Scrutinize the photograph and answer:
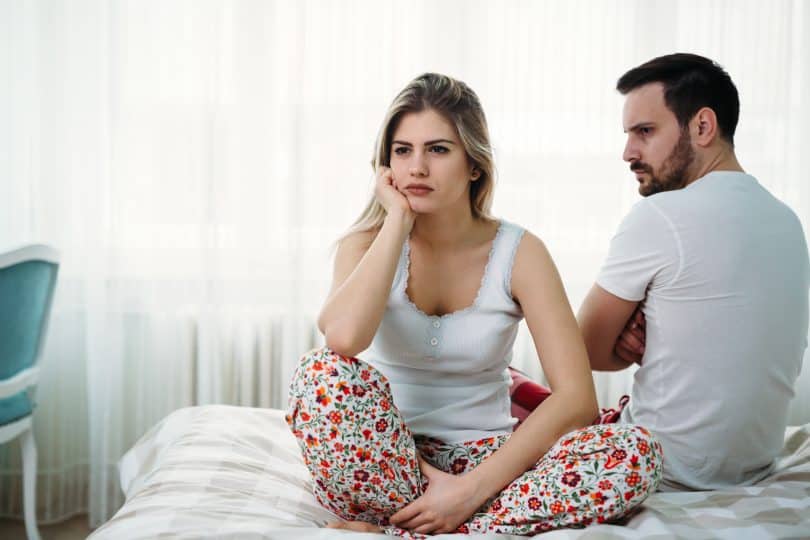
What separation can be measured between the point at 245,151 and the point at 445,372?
154cm

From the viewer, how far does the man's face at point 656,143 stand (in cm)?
178

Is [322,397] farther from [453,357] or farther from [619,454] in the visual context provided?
[619,454]

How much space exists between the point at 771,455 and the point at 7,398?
6.77ft

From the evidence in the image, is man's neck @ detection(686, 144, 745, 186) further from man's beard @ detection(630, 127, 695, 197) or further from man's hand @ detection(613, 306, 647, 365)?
man's hand @ detection(613, 306, 647, 365)

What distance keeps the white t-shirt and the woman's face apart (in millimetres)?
385

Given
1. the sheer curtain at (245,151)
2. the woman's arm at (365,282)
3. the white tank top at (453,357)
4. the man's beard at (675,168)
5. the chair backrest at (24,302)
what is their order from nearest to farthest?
the woman's arm at (365,282), the white tank top at (453,357), the man's beard at (675,168), the chair backrest at (24,302), the sheer curtain at (245,151)

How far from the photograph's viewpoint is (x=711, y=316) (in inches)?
61.6

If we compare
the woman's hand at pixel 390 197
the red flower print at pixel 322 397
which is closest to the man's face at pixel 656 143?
the woman's hand at pixel 390 197

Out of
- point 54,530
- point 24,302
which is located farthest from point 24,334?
point 54,530

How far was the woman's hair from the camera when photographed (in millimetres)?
1700

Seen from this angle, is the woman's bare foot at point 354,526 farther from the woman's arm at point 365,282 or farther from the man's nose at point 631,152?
the man's nose at point 631,152

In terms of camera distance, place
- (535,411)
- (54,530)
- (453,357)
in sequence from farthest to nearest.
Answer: (54,530), (453,357), (535,411)

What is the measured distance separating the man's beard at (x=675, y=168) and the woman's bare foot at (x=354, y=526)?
102 cm

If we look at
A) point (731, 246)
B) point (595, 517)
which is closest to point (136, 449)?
point (595, 517)
